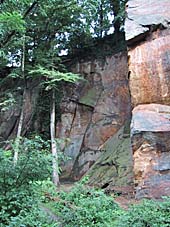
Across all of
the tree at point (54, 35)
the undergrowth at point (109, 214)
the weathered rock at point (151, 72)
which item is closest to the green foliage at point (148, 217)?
the undergrowth at point (109, 214)

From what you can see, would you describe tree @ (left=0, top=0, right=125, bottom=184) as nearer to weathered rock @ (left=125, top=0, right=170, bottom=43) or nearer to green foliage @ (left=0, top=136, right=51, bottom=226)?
weathered rock @ (left=125, top=0, right=170, bottom=43)

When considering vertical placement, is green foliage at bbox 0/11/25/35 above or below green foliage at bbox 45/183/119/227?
above

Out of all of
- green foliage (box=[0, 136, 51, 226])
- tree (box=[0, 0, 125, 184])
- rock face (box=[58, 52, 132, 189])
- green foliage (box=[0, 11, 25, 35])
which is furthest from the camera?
rock face (box=[58, 52, 132, 189])

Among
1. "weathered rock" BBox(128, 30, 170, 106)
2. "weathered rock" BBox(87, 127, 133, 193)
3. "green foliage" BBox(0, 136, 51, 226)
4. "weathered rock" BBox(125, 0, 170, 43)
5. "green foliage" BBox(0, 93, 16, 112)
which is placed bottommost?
"weathered rock" BBox(87, 127, 133, 193)

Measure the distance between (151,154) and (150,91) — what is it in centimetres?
220

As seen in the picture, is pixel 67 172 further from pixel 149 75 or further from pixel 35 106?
pixel 149 75

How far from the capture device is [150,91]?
30.9 ft

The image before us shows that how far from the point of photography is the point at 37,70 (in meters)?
12.5

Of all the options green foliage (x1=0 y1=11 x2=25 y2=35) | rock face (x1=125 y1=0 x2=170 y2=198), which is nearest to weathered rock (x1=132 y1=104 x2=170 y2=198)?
rock face (x1=125 y1=0 x2=170 y2=198)

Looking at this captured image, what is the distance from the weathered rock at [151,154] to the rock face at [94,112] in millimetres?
4770

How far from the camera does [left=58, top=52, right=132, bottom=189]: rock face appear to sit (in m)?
13.9

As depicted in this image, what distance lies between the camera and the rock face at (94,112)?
13.9 meters

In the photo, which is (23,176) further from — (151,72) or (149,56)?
(149,56)

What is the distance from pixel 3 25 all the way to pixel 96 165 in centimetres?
755
